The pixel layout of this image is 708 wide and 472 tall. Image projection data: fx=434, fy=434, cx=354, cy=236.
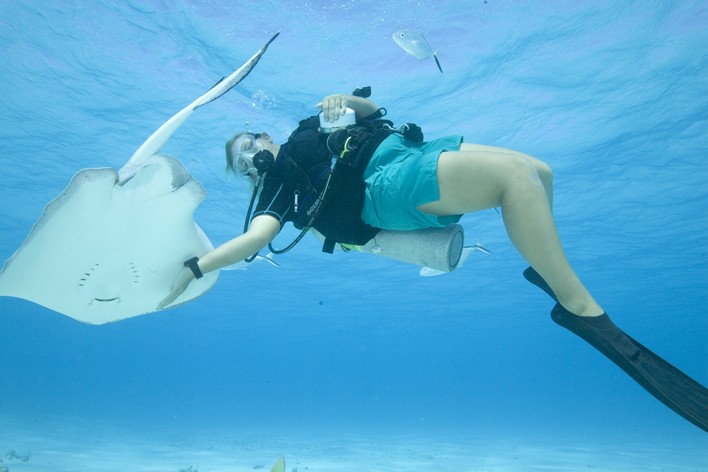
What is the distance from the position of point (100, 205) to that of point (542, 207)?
11.4ft

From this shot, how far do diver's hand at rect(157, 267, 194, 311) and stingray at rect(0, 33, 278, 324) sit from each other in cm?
22

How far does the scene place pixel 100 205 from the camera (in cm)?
339

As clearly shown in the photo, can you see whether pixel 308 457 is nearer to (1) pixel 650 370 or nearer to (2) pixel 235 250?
(2) pixel 235 250

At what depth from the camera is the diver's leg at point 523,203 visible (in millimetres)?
3465

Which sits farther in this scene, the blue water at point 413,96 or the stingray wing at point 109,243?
the blue water at point 413,96

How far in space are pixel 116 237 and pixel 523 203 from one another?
333cm

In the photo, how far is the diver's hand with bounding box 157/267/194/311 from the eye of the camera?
3652 mm

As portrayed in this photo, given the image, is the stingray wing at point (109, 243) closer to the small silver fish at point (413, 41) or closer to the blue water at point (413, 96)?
the small silver fish at point (413, 41)

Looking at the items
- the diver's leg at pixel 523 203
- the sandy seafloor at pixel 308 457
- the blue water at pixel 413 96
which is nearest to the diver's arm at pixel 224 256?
the diver's leg at pixel 523 203

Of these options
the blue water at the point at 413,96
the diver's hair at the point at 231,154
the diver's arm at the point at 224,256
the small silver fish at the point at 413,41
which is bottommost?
the diver's arm at the point at 224,256

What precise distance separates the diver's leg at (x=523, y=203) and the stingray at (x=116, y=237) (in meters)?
1.87

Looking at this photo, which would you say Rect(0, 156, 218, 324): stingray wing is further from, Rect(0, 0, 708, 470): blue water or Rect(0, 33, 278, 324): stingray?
Rect(0, 0, 708, 470): blue water

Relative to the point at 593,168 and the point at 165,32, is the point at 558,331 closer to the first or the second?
the point at 593,168

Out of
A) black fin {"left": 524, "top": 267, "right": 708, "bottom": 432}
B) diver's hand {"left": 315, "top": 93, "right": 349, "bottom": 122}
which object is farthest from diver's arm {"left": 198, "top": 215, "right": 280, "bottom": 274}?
black fin {"left": 524, "top": 267, "right": 708, "bottom": 432}
